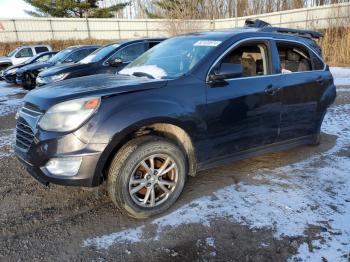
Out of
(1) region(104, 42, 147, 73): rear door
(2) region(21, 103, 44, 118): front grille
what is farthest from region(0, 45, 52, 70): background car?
Result: (2) region(21, 103, 44, 118): front grille

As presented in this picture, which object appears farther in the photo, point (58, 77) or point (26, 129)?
point (58, 77)

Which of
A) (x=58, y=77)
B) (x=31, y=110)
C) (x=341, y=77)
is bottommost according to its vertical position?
(x=341, y=77)

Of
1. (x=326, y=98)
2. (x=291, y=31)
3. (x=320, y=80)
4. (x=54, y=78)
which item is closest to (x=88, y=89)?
(x=291, y=31)

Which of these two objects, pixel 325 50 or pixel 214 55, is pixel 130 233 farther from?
pixel 325 50

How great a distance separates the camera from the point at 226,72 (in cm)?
362

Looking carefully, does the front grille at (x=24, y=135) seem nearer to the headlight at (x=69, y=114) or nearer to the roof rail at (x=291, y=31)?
the headlight at (x=69, y=114)

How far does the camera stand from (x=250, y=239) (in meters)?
2.99

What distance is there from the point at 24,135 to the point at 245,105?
2.34 meters

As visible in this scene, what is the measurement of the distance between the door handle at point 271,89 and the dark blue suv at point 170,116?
0.04 feet

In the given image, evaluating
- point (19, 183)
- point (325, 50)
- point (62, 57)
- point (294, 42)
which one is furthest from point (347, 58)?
point (19, 183)

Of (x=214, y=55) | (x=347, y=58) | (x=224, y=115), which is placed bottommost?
(x=347, y=58)

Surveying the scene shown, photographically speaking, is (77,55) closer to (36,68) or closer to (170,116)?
(36,68)

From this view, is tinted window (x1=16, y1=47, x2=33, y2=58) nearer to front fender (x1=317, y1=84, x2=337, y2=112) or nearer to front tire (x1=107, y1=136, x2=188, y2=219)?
front fender (x1=317, y1=84, x2=337, y2=112)

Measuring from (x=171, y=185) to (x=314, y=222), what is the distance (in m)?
1.42
